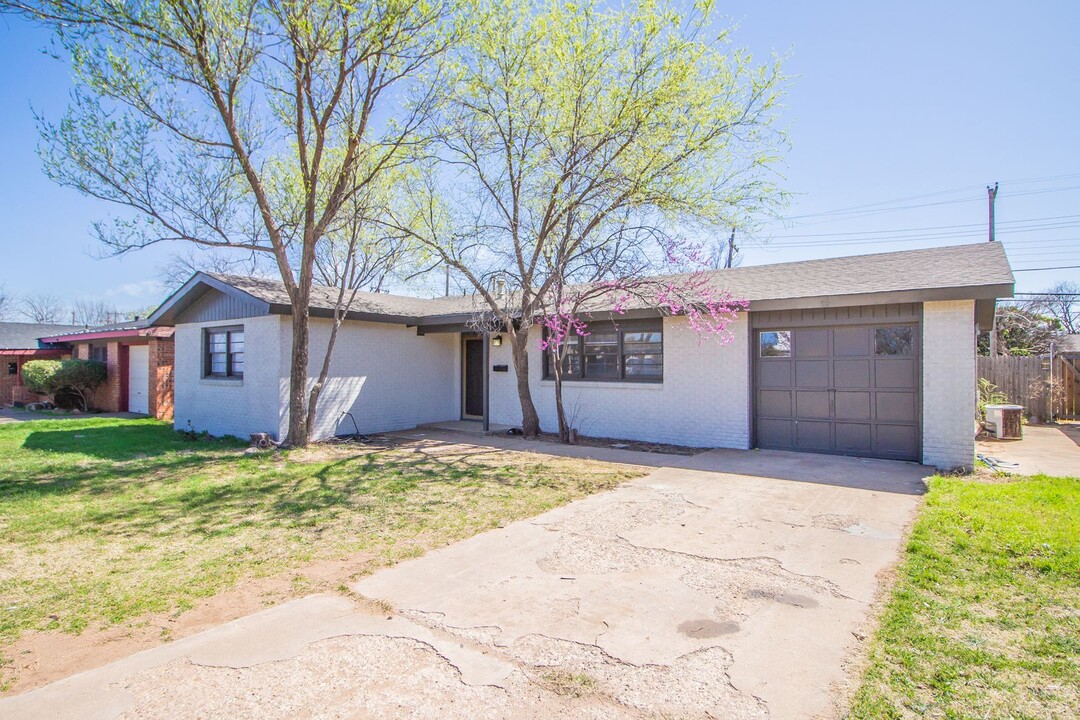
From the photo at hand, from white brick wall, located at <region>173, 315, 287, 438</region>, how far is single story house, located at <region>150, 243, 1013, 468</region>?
1.7 inches

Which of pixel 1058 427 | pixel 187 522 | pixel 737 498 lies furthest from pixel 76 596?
pixel 1058 427

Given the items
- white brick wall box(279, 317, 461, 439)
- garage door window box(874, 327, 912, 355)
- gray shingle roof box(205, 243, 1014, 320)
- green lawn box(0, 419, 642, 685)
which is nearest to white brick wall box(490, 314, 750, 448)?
gray shingle roof box(205, 243, 1014, 320)

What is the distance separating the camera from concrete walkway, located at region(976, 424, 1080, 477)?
7.90 metres

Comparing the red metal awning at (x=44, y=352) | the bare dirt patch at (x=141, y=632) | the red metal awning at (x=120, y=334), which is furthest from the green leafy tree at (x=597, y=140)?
the red metal awning at (x=44, y=352)

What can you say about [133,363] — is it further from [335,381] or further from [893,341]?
[893,341]

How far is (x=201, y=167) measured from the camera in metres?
9.98

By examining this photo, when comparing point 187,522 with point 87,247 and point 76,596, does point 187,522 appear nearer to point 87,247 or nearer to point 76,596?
point 76,596

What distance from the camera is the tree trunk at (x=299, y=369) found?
396 inches

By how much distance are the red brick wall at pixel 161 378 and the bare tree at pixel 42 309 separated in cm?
4670

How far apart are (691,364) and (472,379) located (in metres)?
6.02

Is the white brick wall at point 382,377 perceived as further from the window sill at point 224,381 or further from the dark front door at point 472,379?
the window sill at point 224,381

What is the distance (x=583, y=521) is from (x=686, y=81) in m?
7.10

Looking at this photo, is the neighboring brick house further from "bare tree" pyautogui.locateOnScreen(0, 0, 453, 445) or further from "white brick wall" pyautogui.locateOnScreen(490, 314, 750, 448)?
"white brick wall" pyautogui.locateOnScreen(490, 314, 750, 448)

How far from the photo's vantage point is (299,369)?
10133 mm
